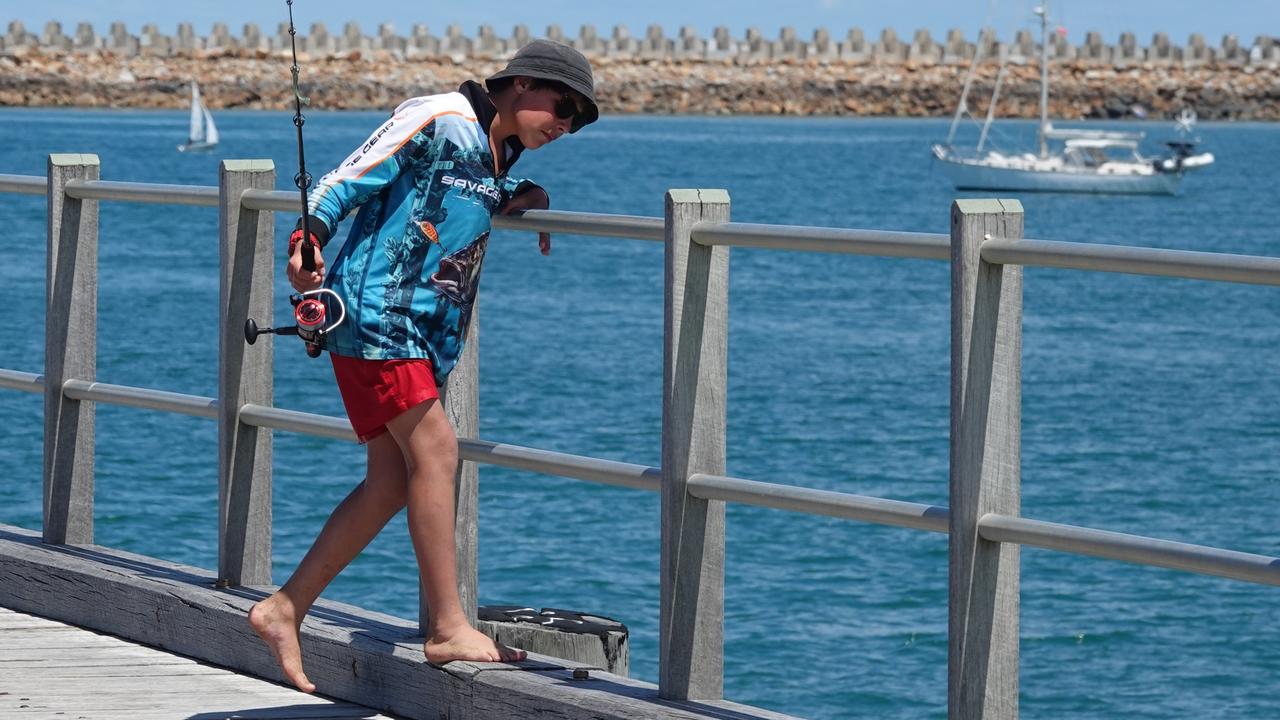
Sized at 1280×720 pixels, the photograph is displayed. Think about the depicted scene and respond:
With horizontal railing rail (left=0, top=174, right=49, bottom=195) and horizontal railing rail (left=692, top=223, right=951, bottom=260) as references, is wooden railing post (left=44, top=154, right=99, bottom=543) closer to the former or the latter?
horizontal railing rail (left=0, top=174, right=49, bottom=195)

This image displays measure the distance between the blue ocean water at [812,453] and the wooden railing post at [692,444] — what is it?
11.1m

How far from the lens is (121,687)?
15.2 feet

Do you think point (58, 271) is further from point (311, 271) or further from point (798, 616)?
point (798, 616)

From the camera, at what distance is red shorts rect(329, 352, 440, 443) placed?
12.8ft

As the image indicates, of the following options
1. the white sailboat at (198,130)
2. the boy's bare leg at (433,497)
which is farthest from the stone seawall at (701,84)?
the boy's bare leg at (433,497)

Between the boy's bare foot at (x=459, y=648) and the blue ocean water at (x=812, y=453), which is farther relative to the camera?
the blue ocean water at (x=812, y=453)

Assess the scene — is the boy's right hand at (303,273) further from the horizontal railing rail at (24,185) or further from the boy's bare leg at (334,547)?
the horizontal railing rail at (24,185)

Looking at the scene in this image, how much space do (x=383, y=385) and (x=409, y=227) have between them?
0.30 metres

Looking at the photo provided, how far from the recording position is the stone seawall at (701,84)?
137 m

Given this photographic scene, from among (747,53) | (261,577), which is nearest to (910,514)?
(261,577)

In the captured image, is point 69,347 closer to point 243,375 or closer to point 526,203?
point 243,375

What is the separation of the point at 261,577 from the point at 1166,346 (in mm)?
34426

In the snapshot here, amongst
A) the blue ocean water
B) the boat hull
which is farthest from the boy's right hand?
the boat hull

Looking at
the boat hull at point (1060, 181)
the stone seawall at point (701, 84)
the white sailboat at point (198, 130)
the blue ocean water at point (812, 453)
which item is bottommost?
the blue ocean water at point (812, 453)
